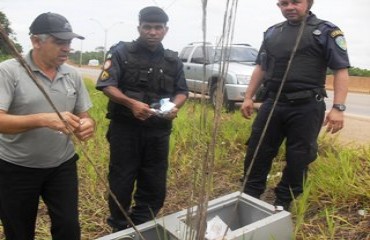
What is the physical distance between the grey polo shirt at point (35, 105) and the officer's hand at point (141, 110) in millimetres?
327

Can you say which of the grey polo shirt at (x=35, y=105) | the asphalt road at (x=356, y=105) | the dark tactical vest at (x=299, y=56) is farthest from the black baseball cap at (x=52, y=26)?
the asphalt road at (x=356, y=105)

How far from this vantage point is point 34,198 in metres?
1.86

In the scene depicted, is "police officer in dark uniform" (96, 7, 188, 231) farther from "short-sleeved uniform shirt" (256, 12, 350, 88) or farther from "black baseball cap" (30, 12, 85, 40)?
"short-sleeved uniform shirt" (256, 12, 350, 88)

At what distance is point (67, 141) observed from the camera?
193cm

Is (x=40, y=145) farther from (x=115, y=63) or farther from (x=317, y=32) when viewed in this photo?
(x=317, y=32)

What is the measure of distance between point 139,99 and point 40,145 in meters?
0.72

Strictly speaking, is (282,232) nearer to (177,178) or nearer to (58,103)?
(58,103)

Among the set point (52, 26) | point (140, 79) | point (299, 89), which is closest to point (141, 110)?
point (140, 79)

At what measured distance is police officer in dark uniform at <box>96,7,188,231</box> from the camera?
229cm

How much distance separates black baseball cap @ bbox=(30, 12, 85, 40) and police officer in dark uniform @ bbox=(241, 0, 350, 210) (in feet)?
4.38

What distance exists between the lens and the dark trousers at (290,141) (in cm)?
240

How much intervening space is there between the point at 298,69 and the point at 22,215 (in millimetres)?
1849

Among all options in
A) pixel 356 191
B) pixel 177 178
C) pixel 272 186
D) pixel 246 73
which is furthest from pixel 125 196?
pixel 246 73

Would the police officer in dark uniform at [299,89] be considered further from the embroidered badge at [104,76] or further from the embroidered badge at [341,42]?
the embroidered badge at [104,76]
